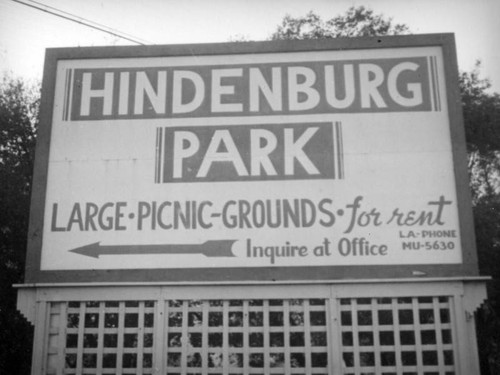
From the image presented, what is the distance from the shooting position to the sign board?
583 cm

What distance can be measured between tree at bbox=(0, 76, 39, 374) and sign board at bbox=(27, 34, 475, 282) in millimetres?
7410

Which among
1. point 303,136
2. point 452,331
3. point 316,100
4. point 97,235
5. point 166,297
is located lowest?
point 452,331

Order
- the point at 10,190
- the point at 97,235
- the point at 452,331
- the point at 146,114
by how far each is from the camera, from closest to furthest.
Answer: the point at 452,331, the point at 97,235, the point at 146,114, the point at 10,190

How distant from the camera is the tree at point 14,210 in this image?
12.3m

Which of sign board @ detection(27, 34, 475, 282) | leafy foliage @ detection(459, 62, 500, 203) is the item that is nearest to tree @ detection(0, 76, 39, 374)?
sign board @ detection(27, 34, 475, 282)

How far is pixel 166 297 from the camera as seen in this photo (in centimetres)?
577

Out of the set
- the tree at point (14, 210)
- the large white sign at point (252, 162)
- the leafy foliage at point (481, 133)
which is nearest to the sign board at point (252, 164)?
the large white sign at point (252, 162)

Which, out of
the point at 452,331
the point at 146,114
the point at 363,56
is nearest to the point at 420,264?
the point at 452,331

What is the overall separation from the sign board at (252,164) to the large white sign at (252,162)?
14 mm

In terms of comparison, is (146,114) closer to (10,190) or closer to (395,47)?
(395,47)

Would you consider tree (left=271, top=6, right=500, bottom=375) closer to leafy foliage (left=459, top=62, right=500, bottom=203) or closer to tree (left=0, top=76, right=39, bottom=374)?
leafy foliage (left=459, top=62, right=500, bottom=203)

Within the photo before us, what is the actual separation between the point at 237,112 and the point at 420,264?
276cm

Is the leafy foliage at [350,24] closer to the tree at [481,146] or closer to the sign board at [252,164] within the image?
the tree at [481,146]

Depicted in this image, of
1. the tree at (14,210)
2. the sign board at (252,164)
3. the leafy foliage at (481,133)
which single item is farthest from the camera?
the leafy foliage at (481,133)
